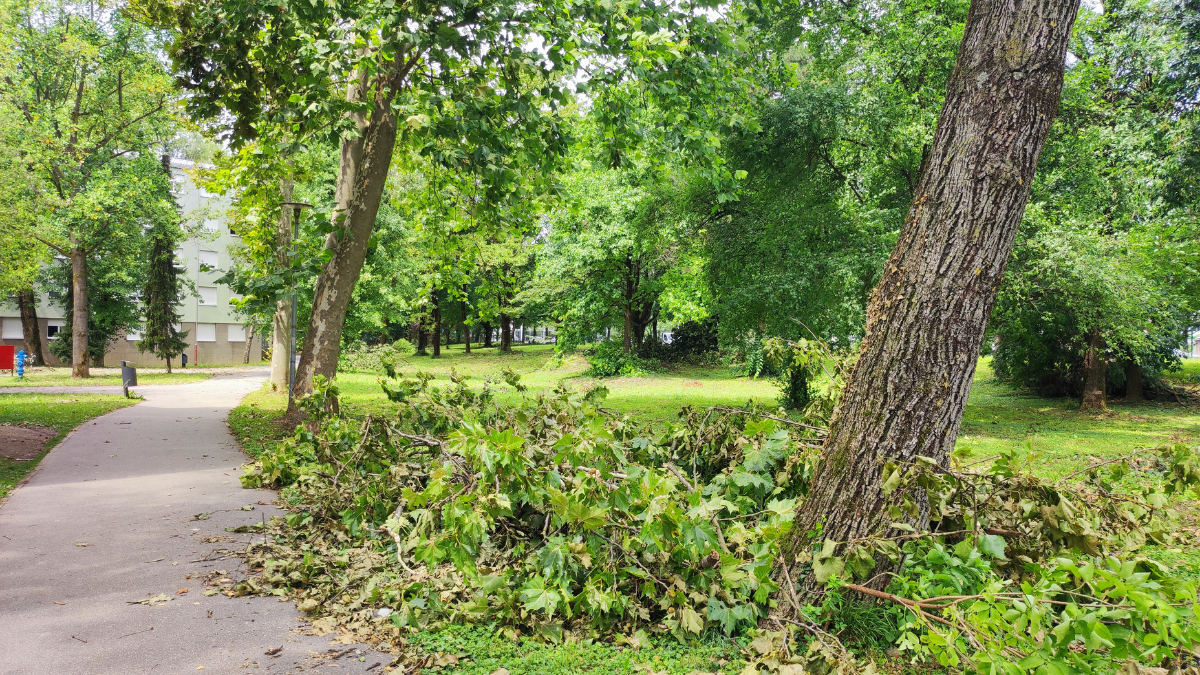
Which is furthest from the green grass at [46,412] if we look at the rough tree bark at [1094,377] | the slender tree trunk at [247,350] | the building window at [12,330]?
the building window at [12,330]

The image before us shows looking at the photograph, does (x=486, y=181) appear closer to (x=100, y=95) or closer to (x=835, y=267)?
(x=835, y=267)

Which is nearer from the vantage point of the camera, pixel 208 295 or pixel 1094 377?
pixel 1094 377

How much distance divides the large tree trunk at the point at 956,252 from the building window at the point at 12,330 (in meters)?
53.8

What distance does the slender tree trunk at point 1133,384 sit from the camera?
18.8 meters

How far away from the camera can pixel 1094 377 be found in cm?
1714

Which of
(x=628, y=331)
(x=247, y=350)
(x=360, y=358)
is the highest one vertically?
(x=628, y=331)

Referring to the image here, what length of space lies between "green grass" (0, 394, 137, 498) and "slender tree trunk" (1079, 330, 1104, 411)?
71.3ft

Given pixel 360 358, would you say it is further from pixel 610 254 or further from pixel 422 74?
pixel 422 74

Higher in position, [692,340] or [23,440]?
[692,340]

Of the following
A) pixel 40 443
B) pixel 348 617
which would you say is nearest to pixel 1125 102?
pixel 348 617

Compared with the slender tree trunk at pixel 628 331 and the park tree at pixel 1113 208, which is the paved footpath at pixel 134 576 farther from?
the slender tree trunk at pixel 628 331

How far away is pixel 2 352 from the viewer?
28109 mm

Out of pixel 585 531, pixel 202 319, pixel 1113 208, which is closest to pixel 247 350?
pixel 202 319

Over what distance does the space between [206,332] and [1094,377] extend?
5186 centimetres
